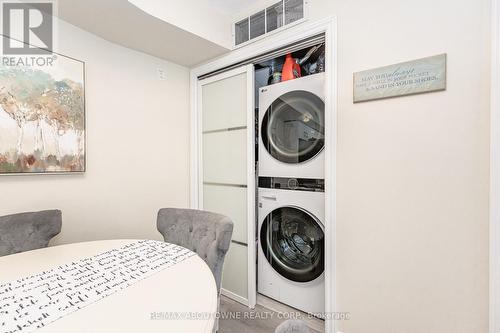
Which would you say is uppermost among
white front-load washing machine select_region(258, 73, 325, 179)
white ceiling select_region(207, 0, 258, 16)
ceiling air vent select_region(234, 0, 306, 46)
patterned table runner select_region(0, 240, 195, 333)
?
white ceiling select_region(207, 0, 258, 16)

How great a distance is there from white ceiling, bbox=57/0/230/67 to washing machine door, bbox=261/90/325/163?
751mm

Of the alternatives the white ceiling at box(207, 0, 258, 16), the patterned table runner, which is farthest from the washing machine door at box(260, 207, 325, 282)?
the white ceiling at box(207, 0, 258, 16)

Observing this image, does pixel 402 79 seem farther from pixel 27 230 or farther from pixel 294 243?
pixel 27 230

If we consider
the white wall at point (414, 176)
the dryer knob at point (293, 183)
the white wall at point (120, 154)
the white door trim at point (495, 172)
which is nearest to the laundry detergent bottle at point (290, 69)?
the white wall at point (414, 176)

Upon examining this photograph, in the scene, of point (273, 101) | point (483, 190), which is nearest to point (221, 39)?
point (273, 101)

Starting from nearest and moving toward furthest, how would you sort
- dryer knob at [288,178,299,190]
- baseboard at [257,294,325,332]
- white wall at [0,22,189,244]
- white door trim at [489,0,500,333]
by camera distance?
white door trim at [489,0,500,333] < white wall at [0,22,189,244] < baseboard at [257,294,325,332] < dryer knob at [288,178,299,190]

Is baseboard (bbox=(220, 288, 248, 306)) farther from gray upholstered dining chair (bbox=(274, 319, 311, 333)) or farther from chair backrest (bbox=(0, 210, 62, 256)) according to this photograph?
gray upholstered dining chair (bbox=(274, 319, 311, 333))

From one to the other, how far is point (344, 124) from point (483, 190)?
0.78 meters

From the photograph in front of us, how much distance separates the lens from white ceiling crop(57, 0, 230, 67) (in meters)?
1.62

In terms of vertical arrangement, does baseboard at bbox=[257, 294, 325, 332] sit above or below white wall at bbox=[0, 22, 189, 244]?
below

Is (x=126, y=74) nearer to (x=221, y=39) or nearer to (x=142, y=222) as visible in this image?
(x=221, y=39)

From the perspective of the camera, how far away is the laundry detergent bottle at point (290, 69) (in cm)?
211

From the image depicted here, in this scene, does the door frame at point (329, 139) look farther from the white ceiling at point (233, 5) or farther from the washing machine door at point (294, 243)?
A: the white ceiling at point (233, 5)

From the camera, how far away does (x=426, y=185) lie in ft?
4.54
